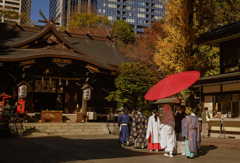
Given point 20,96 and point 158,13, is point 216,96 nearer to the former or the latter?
point 20,96

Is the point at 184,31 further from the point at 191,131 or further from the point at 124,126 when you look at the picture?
the point at 191,131

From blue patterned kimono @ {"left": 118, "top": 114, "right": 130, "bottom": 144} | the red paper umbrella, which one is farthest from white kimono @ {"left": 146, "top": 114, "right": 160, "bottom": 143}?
the red paper umbrella

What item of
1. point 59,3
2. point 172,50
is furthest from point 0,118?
point 59,3

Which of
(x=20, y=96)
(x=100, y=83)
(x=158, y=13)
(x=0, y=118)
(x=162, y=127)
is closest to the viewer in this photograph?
(x=162, y=127)

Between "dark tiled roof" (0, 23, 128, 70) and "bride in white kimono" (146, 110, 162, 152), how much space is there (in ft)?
37.6

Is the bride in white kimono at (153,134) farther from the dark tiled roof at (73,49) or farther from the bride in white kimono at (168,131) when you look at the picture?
the dark tiled roof at (73,49)

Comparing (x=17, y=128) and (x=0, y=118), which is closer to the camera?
(x=17, y=128)

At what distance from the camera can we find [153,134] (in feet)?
35.9

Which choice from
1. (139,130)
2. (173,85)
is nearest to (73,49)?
(139,130)

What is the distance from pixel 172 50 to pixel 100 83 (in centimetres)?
783

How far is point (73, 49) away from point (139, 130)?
1287 cm

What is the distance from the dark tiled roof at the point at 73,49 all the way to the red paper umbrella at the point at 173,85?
12865 mm

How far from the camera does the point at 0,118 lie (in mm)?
18188

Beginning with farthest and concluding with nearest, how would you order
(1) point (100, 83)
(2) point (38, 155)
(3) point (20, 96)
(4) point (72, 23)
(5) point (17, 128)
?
1. (4) point (72, 23)
2. (1) point (100, 83)
3. (3) point (20, 96)
4. (5) point (17, 128)
5. (2) point (38, 155)
